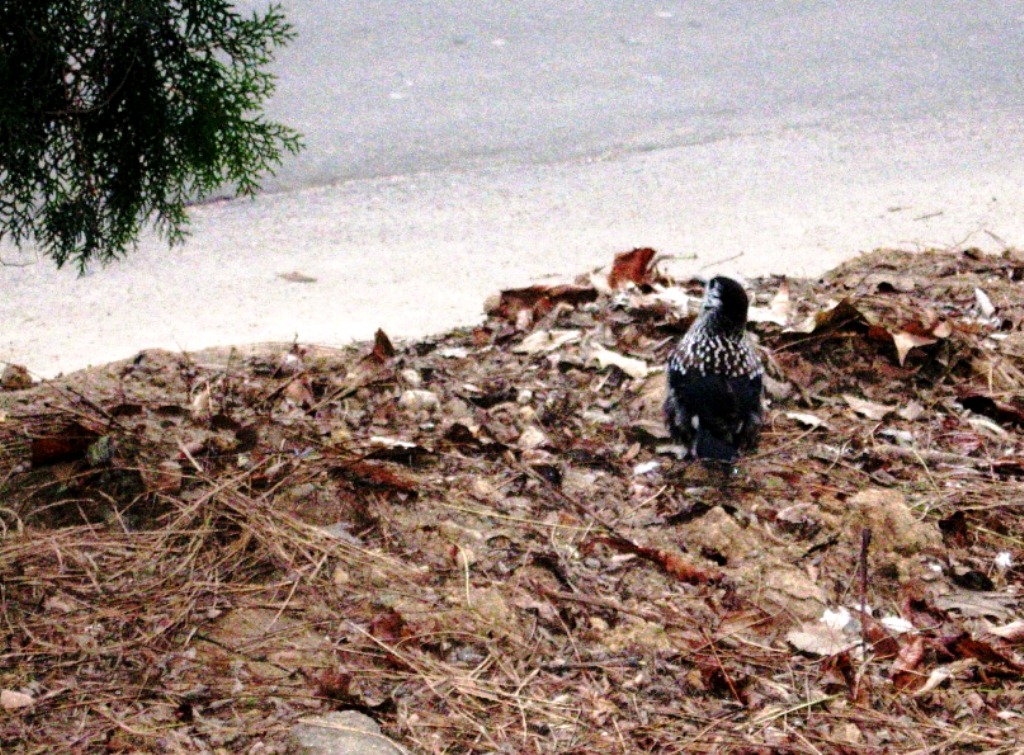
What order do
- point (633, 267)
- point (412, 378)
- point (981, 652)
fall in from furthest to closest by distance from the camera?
point (633, 267), point (412, 378), point (981, 652)

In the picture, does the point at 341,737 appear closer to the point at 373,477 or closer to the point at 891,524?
the point at 373,477

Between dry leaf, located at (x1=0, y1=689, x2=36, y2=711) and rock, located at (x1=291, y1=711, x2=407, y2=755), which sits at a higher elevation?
dry leaf, located at (x1=0, y1=689, x2=36, y2=711)

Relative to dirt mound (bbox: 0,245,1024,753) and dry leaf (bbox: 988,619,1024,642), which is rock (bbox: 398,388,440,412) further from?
dry leaf (bbox: 988,619,1024,642)

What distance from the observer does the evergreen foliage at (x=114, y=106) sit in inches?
162

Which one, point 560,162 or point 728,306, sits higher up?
point 560,162

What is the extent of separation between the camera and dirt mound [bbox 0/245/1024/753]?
370 centimetres

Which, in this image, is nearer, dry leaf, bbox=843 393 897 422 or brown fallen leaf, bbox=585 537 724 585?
brown fallen leaf, bbox=585 537 724 585

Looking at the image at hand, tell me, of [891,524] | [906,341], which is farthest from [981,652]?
[906,341]

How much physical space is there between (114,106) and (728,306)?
252cm

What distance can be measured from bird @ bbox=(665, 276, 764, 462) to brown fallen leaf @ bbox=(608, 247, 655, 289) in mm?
1352

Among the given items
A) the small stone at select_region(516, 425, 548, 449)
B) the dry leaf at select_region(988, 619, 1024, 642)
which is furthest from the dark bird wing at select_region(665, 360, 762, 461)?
the dry leaf at select_region(988, 619, 1024, 642)

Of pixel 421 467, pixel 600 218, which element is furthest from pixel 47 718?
pixel 600 218

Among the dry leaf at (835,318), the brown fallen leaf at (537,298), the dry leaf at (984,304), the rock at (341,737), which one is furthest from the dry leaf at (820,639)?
the dry leaf at (984,304)

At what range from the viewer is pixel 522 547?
175 inches
